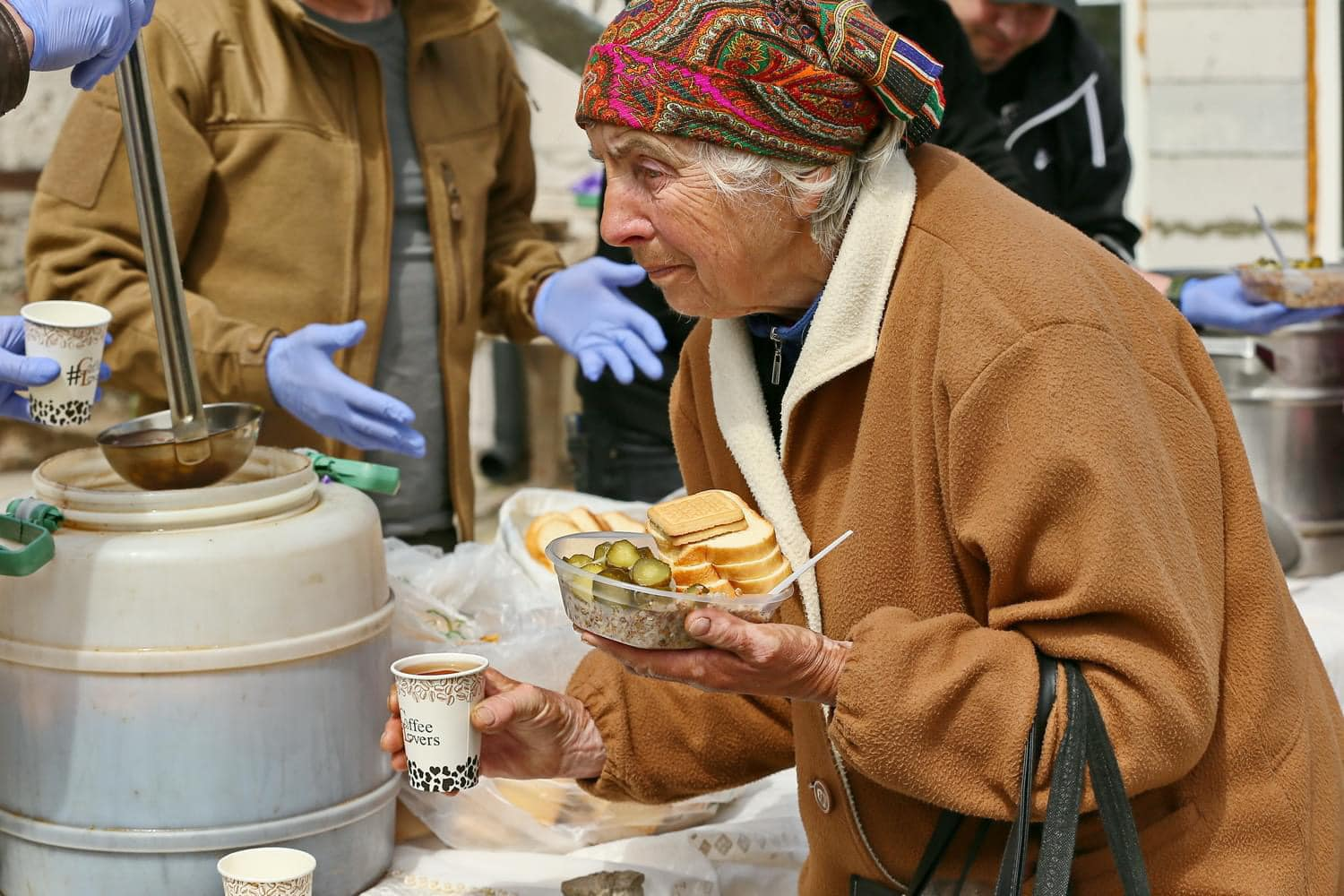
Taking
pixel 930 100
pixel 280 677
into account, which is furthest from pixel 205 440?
pixel 930 100

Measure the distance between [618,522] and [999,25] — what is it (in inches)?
67.4

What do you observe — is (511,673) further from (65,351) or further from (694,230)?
(694,230)

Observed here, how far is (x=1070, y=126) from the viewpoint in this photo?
4047 mm

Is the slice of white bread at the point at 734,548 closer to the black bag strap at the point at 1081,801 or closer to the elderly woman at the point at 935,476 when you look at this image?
the elderly woman at the point at 935,476

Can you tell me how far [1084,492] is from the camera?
147 centimetres

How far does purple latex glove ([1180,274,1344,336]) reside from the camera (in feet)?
10.7

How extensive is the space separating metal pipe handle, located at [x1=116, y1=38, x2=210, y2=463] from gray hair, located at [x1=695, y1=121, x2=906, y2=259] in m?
0.70

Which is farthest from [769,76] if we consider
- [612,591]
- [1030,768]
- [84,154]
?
[84,154]

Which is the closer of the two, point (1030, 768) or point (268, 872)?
point (1030, 768)

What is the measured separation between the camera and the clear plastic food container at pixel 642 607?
149cm

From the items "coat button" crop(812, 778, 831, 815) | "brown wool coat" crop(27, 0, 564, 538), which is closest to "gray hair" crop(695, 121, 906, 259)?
"coat button" crop(812, 778, 831, 815)

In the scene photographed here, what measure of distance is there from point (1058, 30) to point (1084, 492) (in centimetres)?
287

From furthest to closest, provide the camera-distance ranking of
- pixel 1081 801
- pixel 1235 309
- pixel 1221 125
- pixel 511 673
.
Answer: pixel 1221 125
pixel 1235 309
pixel 511 673
pixel 1081 801

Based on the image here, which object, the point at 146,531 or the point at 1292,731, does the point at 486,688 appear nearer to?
the point at 146,531
